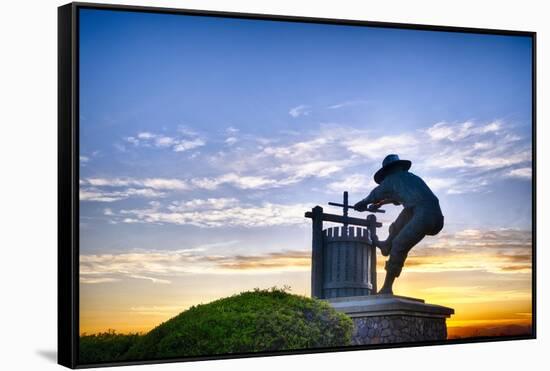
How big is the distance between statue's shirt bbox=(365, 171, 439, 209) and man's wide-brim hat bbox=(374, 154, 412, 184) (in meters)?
0.04

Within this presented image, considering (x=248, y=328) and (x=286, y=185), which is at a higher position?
(x=286, y=185)

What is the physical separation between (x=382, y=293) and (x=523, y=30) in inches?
106

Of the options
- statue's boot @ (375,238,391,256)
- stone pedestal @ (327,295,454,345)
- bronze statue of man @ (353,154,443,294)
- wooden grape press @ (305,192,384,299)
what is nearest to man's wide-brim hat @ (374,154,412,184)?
bronze statue of man @ (353,154,443,294)

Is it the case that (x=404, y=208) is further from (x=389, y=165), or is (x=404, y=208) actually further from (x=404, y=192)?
(x=389, y=165)

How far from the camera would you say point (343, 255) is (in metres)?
10.5

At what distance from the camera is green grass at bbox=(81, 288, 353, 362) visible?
31.6 feet

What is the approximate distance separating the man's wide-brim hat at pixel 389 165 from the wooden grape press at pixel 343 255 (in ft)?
0.92

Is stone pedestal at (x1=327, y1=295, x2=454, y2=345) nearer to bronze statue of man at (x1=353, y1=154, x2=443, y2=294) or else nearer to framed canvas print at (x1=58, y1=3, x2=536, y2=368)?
framed canvas print at (x1=58, y1=3, x2=536, y2=368)

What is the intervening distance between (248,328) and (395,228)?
1.65 meters

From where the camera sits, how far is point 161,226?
9.68m

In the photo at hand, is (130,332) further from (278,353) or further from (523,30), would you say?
(523,30)

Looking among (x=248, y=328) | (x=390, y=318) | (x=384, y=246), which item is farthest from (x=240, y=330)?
(x=384, y=246)

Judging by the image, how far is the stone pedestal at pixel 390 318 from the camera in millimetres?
10453

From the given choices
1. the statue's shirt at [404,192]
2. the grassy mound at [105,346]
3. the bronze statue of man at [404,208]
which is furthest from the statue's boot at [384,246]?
the grassy mound at [105,346]
